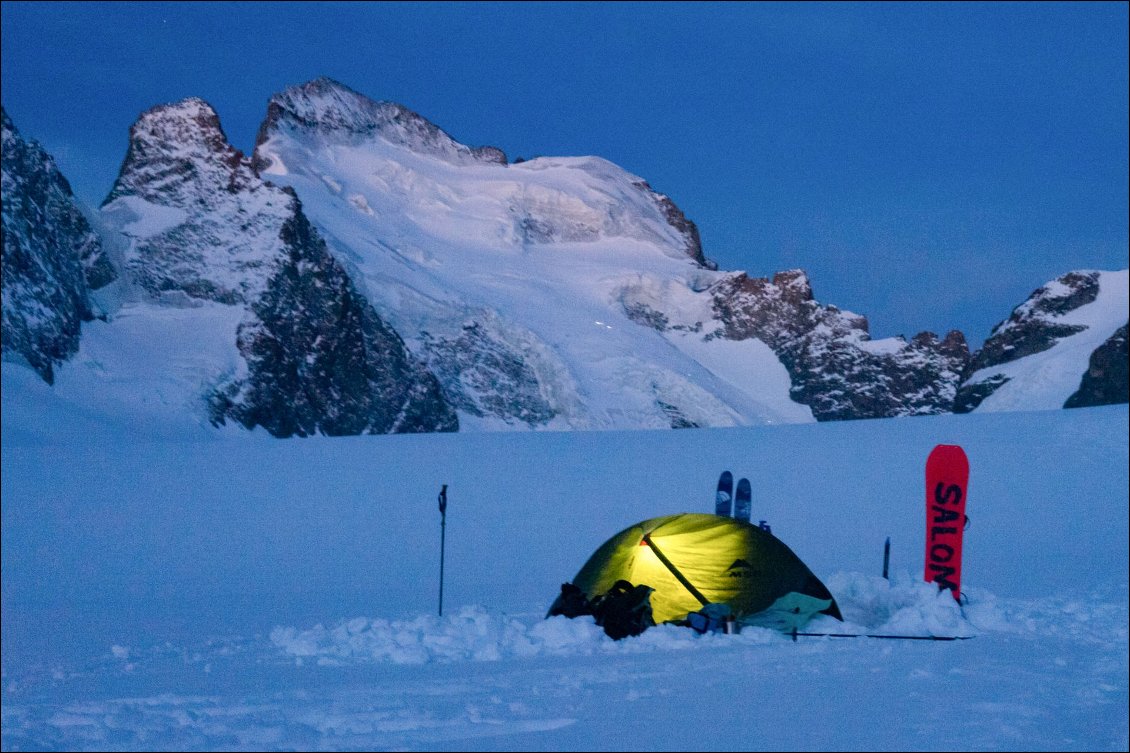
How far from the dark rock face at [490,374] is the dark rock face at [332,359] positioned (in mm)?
2208

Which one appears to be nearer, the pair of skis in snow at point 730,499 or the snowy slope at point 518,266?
the pair of skis in snow at point 730,499

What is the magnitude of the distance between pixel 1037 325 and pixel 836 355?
2974cm

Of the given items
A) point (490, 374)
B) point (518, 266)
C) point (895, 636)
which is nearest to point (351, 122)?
point (518, 266)

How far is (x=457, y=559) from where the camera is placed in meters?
14.0

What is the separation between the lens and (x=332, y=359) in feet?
306

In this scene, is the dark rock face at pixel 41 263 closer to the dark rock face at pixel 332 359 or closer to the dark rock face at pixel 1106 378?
the dark rock face at pixel 332 359

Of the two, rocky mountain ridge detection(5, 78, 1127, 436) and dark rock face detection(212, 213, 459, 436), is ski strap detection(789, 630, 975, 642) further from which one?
dark rock face detection(212, 213, 459, 436)

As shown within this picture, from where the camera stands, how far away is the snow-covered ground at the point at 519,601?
5.73 meters

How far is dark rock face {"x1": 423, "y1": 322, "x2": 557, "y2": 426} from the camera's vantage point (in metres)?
93.8

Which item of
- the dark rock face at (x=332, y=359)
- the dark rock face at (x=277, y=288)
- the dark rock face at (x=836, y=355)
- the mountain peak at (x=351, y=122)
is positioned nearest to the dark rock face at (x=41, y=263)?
the dark rock face at (x=277, y=288)

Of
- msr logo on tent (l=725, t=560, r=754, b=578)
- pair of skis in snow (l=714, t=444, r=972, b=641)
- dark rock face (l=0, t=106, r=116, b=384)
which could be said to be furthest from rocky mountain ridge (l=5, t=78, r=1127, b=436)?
pair of skis in snow (l=714, t=444, r=972, b=641)

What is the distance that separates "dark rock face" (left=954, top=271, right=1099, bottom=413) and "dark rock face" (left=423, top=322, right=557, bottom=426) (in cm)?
5321

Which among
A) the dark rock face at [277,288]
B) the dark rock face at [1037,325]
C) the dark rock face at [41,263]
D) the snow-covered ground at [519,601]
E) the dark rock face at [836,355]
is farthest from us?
the dark rock face at [836,355]

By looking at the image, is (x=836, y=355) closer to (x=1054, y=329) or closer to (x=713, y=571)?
(x=1054, y=329)
